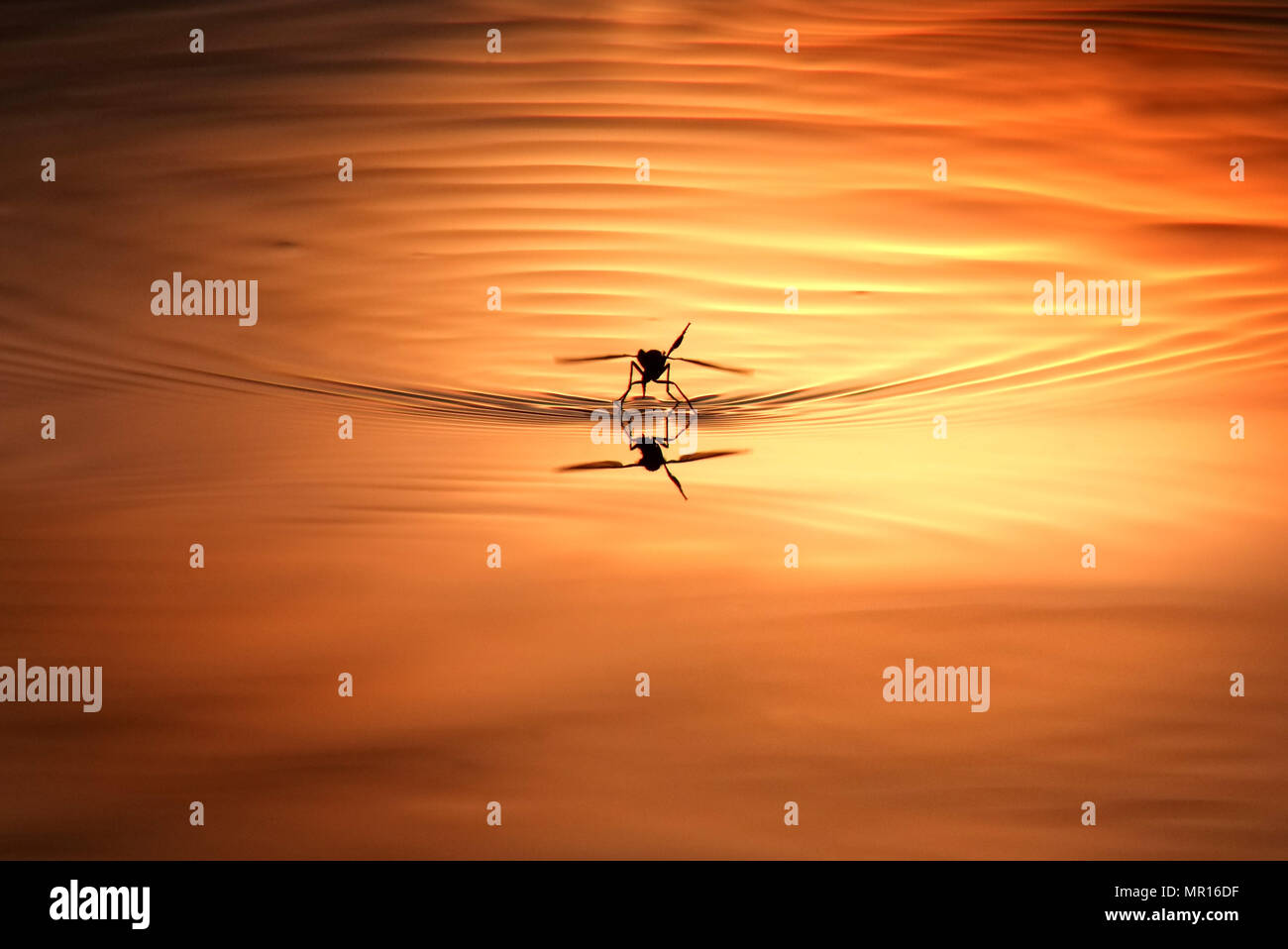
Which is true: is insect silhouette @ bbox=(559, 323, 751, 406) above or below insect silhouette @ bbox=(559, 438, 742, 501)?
above

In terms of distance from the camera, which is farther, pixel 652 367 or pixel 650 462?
pixel 652 367

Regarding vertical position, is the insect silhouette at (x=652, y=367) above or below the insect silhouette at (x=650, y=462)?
above

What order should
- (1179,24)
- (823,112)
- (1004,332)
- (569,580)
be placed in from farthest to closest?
(1179,24)
(823,112)
(1004,332)
(569,580)

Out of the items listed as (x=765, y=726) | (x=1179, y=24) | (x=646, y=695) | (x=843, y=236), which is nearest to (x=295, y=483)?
(x=646, y=695)

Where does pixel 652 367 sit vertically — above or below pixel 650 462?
above

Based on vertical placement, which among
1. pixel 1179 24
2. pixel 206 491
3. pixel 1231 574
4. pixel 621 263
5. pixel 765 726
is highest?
pixel 1179 24

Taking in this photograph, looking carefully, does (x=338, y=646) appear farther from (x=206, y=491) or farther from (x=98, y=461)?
(x=98, y=461)

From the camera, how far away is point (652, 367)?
1.70 m

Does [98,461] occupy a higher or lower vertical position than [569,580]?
higher

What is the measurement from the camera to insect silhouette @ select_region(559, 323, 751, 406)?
167 cm

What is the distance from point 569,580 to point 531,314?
1.89ft

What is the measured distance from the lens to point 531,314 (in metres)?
1.85

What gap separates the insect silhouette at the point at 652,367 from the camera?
167 centimetres

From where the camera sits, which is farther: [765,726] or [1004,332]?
[1004,332]
